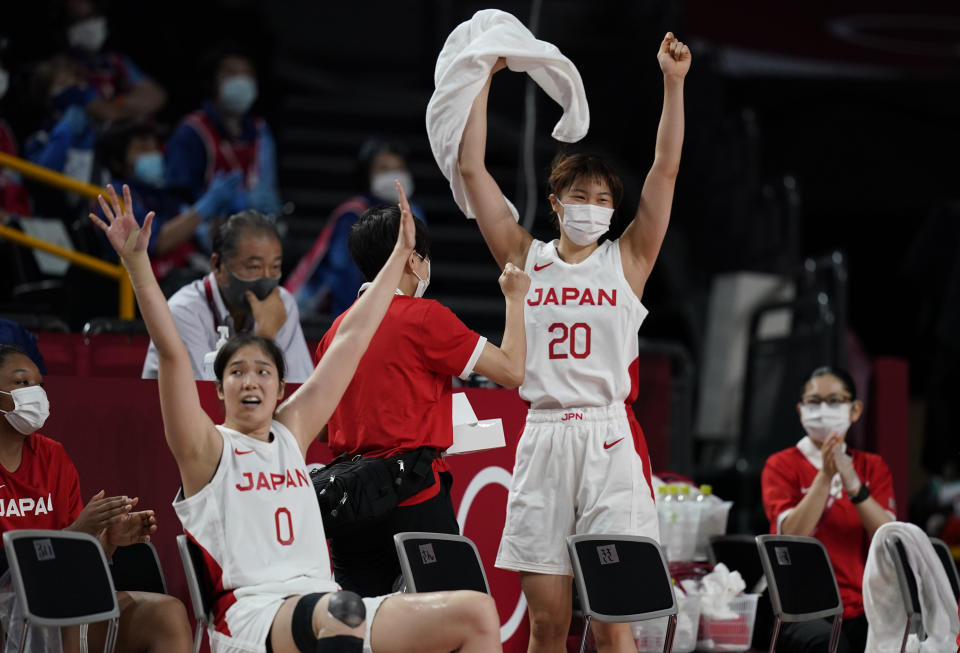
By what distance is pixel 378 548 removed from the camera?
13.7 ft

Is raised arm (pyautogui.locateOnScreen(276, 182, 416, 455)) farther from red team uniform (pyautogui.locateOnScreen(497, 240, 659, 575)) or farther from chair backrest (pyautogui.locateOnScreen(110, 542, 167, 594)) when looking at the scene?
chair backrest (pyautogui.locateOnScreen(110, 542, 167, 594))

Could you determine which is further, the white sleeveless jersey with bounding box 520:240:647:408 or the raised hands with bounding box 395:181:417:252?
the white sleeveless jersey with bounding box 520:240:647:408

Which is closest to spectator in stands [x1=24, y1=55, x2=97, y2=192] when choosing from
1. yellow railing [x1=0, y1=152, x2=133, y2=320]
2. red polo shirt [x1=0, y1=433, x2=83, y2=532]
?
yellow railing [x1=0, y1=152, x2=133, y2=320]

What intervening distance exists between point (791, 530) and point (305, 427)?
8.13 feet

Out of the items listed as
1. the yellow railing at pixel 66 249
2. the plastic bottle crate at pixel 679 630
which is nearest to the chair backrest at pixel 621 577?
the plastic bottle crate at pixel 679 630

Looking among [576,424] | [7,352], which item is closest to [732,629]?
[576,424]

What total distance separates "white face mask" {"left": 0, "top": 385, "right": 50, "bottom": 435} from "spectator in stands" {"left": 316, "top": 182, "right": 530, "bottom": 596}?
92cm

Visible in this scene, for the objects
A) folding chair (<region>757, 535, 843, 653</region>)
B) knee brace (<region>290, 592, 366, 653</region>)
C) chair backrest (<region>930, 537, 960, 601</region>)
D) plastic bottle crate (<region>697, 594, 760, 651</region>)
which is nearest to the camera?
knee brace (<region>290, 592, 366, 653</region>)

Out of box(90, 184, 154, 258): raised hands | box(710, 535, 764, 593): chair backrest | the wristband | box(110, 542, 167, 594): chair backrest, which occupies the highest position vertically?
box(90, 184, 154, 258): raised hands

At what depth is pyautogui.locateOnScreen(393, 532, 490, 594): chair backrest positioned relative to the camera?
12.7 ft

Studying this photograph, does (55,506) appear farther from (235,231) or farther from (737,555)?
(737,555)

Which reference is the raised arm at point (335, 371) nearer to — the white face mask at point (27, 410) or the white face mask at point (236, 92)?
the white face mask at point (27, 410)

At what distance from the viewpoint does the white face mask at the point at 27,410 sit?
4.27 meters

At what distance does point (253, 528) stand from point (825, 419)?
302 centimetres
